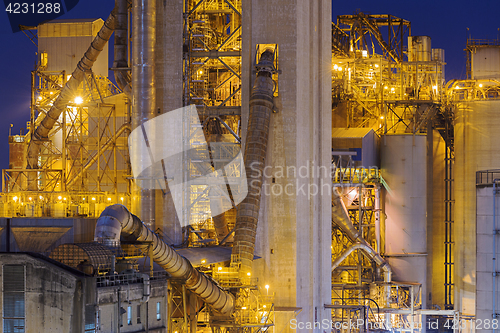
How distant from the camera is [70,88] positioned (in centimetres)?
4912

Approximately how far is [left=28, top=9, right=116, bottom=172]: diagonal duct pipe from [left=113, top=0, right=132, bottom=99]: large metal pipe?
64 centimetres

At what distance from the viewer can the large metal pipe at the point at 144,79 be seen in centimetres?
4203

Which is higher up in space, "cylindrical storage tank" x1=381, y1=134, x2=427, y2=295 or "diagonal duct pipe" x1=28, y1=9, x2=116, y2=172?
"diagonal duct pipe" x1=28, y1=9, x2=116, y2=172

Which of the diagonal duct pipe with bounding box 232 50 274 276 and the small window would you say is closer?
the small window

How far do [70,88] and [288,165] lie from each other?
1676 cm

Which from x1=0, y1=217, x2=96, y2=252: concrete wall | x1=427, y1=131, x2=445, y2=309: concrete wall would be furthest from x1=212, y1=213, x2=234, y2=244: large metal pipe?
x1=427, y1=131, x2=445, y2=309: concrete wall

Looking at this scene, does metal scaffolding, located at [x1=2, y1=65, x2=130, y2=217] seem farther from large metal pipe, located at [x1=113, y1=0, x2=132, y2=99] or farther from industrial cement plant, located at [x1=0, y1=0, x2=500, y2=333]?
large metal pipe, located at [x1=113, y1=0, x2=132, y2=99]

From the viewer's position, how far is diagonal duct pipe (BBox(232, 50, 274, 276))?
40.3 m

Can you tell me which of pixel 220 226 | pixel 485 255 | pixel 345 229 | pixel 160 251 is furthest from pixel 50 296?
pixel 345 229

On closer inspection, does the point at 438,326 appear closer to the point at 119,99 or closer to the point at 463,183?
the point at 463,183

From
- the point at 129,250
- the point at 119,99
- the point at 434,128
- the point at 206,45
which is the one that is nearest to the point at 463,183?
the point at 434,128

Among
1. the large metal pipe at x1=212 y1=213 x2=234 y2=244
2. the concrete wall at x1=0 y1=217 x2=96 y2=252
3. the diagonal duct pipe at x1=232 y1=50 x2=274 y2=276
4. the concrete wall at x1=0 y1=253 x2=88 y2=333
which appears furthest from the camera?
the large metal pipe at x1=212 y1=213 x2=234 y2=244

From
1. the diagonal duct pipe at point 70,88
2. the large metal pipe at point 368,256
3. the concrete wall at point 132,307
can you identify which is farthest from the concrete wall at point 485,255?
the diagonal duct pipe at point 70,88

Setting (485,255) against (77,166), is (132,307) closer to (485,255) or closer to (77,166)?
(485,255)
